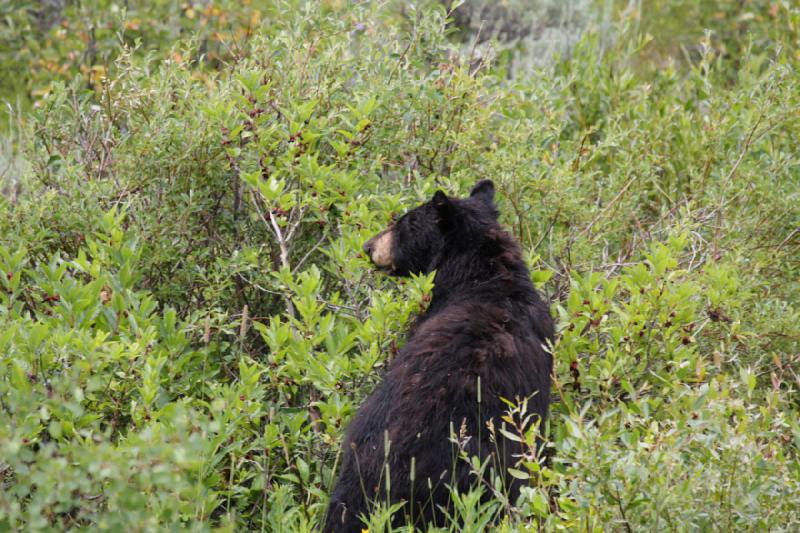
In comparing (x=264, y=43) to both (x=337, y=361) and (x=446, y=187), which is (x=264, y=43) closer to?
(x=446, y=187)

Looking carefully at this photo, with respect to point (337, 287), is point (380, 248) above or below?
above

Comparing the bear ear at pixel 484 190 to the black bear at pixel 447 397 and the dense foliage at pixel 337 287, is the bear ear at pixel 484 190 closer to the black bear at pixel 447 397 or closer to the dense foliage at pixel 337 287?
the dense foliage at pixel 337 287

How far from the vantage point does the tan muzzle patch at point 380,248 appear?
447cm

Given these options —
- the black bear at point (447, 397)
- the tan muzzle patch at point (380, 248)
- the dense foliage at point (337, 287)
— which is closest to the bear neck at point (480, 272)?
the black bear at point (447, 397)

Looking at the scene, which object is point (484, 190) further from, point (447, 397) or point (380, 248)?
point (447, 397)

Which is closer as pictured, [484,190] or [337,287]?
[484,190]

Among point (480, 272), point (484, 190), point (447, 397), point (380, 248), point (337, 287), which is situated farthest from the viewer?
point (337, 287)

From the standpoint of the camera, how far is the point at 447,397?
3.55 m

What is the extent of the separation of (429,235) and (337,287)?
0.85 metres

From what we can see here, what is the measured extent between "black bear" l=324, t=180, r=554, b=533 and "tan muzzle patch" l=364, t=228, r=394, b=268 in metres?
0.39

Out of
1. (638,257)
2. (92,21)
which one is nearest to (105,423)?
(638,257)

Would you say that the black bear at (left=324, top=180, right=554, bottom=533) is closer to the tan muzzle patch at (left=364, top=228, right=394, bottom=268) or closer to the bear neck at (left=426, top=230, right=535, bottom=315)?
the bear neck at (left=426, top=230, right=535, bottom=315)

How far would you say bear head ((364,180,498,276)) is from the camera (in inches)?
174

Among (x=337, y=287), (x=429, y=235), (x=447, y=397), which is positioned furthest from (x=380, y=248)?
(x=447, y=397)
